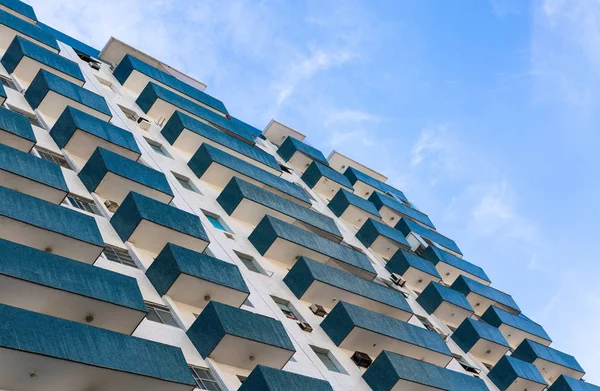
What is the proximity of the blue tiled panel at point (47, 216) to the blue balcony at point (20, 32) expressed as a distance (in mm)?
15664

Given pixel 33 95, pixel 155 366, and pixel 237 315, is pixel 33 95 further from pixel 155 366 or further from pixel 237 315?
pixel 155 366

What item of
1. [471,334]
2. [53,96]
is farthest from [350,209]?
[53,96]

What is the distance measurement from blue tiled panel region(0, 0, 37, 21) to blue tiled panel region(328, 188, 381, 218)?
20.0 meters

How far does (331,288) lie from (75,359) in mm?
15633

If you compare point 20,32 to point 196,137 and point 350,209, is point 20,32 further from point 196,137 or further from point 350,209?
point 350,209

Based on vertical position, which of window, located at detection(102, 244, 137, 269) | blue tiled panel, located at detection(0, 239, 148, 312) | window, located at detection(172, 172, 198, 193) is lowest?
window, located at detection(102, 244, 137, 269)

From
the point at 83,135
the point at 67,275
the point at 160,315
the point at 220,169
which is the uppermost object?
the point at 220,169

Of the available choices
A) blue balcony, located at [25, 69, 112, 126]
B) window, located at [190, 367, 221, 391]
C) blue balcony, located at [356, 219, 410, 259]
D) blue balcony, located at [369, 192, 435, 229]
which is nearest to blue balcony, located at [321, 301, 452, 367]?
window, located at [190, 367, 221, 391]

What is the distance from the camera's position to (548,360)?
42.1 m

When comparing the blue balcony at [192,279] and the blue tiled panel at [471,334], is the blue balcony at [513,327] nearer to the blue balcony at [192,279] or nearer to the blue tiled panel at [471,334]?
the blue tiled panel at [471,334]

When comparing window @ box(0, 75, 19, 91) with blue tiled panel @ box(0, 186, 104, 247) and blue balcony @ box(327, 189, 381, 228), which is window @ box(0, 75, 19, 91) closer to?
blue tiled panel @ box(0, 186, 104, 247)

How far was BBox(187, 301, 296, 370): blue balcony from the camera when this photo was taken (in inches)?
893

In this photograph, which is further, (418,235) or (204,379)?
(418,235)

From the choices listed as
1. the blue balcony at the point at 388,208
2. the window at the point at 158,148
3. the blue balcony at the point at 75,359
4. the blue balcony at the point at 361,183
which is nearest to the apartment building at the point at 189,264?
the blue balcony at the point at 75,359
